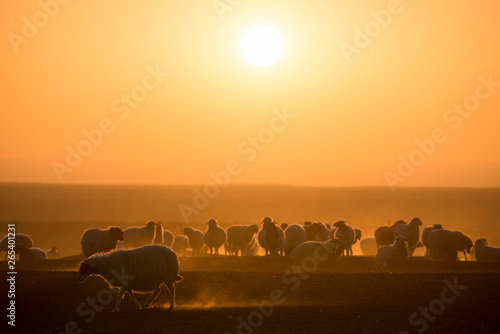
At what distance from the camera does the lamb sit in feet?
105

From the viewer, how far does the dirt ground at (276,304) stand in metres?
16.5

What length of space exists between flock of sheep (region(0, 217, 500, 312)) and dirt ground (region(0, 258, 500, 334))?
90 centimetres

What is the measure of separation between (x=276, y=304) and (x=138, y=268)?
3.66 meters

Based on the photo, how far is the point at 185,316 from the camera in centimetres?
1750

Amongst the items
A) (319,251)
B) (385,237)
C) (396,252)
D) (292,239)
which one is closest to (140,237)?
(292,239)

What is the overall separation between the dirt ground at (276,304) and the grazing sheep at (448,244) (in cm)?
773

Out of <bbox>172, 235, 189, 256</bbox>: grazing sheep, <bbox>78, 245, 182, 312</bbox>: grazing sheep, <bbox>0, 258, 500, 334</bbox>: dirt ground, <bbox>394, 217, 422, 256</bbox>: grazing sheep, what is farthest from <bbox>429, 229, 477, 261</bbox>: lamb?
<bbox>78, 245, 182, 312</bbox>: grazing sheep

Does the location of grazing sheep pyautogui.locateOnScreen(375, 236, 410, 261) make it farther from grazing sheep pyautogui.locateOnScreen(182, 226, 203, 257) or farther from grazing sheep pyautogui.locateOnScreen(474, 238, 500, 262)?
grazing sheep pyautogui.locateOnScreen(182, 226, 203, 257)

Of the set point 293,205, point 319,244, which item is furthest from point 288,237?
point 293,205

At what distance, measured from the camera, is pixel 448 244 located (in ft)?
106

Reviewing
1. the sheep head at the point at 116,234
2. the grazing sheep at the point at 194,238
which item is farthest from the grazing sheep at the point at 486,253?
the sheep head at the point at 116,234

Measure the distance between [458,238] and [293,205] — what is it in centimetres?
11421

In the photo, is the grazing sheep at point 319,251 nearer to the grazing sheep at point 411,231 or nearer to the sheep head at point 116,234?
the grazing sheep at point 411,231

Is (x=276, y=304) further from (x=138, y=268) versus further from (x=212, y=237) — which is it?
(x=212, y=237)
